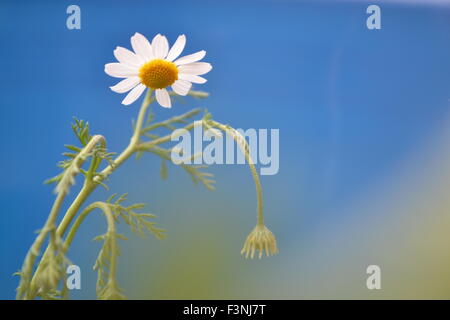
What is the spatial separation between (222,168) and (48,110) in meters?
0.30

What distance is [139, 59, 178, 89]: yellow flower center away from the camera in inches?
14.6

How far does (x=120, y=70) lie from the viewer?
0.38m

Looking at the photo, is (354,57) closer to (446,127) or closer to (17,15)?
(446,127)

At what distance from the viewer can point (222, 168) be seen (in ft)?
2.32

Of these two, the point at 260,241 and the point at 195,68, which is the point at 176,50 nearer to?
the point at 195,68

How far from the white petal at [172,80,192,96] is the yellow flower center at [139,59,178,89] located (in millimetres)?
10

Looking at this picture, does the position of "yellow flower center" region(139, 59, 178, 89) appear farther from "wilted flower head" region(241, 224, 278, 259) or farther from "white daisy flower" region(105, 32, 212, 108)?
"wilted flower head" region(241, 224, 278, 259)

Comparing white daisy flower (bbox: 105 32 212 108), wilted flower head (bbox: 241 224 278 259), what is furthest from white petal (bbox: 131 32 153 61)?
wilted flower head (bbox: 241 224 278 259)

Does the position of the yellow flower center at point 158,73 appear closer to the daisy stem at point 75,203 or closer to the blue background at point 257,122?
the daisy stem at point 75,203

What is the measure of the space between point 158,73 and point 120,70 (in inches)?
1.4

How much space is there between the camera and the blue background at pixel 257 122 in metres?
0.69

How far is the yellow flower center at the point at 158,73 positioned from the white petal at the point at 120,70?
1 centimetres
